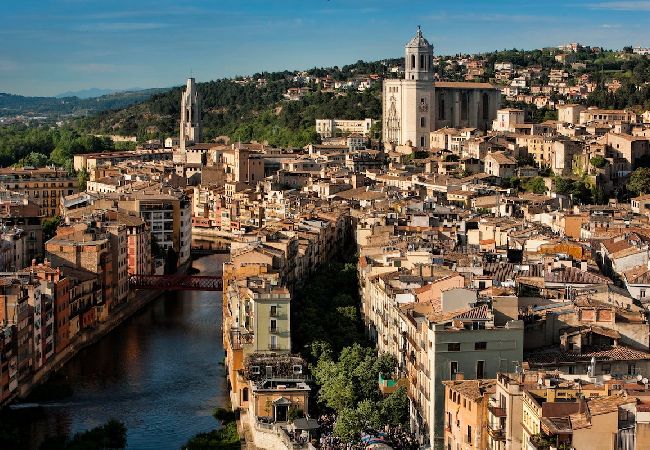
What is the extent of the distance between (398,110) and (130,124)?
3178cm

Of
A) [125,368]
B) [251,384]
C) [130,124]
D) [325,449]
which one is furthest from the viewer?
[130,124]

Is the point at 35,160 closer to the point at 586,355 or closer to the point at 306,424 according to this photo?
the point at 306,424

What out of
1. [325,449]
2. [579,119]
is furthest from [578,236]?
[579,119]

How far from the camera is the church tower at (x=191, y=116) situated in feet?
200

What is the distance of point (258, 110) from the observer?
7300cm

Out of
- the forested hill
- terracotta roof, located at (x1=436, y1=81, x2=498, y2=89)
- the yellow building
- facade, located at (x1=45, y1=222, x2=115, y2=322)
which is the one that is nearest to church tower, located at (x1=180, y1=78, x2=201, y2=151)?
the forested hill

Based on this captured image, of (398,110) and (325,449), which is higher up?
(398,110)

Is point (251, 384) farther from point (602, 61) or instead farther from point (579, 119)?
point (602, 61)

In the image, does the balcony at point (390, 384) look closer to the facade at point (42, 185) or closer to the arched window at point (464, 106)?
the facade at point (42, 185)

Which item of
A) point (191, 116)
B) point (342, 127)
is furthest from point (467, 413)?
point (191, 116)

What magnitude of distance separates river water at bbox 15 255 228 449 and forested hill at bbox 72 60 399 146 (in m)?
31.8

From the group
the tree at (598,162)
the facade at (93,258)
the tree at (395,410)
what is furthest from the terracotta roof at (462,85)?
the tree at (395,410)

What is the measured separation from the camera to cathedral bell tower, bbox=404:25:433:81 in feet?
163

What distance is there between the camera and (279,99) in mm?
75000
